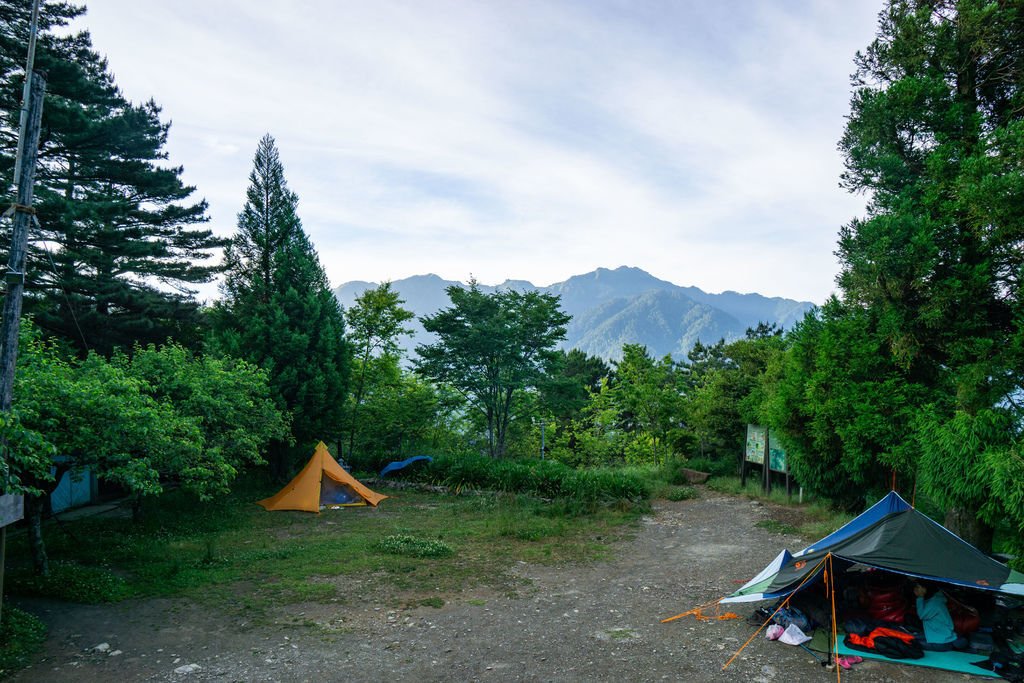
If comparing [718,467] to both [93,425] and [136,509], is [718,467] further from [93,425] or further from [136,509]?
[93,425]

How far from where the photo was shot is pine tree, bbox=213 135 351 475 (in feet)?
61.5

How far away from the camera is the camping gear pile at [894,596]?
690 centimetres

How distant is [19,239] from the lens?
294 inches

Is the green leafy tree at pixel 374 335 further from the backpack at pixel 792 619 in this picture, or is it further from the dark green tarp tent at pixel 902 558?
the backpack at pixel 792 619

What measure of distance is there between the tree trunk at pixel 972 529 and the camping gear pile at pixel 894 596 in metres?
2.09

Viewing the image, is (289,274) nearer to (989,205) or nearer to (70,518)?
(70,518)

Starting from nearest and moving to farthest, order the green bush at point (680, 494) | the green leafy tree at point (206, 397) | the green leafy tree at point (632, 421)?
the green leafy tree at point (206, 397), the green bush at point (680, 494), the green leafy tree at point (632, 421)

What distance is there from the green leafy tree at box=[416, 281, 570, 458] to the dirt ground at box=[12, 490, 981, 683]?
12909mm

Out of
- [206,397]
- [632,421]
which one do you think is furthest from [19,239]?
[632,421]

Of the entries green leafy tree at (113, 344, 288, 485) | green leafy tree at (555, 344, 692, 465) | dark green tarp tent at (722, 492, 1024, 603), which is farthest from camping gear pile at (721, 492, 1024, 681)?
green leafy tree at (555, 344, 692, 465)

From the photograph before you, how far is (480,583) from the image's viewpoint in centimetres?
986

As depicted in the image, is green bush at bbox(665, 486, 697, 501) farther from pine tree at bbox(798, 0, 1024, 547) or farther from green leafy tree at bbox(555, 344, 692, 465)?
pine tree at bbox(798, 0, 1024, 547)

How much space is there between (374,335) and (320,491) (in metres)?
9.76

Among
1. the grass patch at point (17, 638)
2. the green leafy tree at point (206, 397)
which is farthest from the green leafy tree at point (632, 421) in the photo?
the grass patch at point (17, 638)
